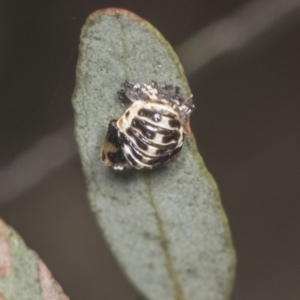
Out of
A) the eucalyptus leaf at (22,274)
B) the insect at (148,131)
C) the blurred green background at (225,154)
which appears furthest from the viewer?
the blurred green background at (225,154)

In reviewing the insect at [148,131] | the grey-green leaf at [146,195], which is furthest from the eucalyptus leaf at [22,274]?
the insect at [148,131]

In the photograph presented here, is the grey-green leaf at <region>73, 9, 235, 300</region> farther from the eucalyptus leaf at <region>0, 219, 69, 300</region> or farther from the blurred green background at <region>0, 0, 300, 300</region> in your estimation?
the blurred green background at <region>0, 0, 300, 300</region>

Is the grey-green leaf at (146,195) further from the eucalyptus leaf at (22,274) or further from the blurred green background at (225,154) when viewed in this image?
the blurred green background at (225,154)

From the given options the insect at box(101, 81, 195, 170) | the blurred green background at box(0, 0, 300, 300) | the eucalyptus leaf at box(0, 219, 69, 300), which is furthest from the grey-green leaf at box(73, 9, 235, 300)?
the blurred green background at box(0, 0, 300, 300)

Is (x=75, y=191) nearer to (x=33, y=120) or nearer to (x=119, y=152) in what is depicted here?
(x=33, y=120)

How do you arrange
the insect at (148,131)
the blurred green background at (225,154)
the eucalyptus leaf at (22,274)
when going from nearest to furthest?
1. the eucalyptus leaf at (22,274)
2. the insect at (148,131)
3. the blurred green background at (225,154)

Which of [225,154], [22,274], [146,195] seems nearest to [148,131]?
[146,195]

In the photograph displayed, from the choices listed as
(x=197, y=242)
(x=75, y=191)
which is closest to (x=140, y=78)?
(x=197, y=242)
